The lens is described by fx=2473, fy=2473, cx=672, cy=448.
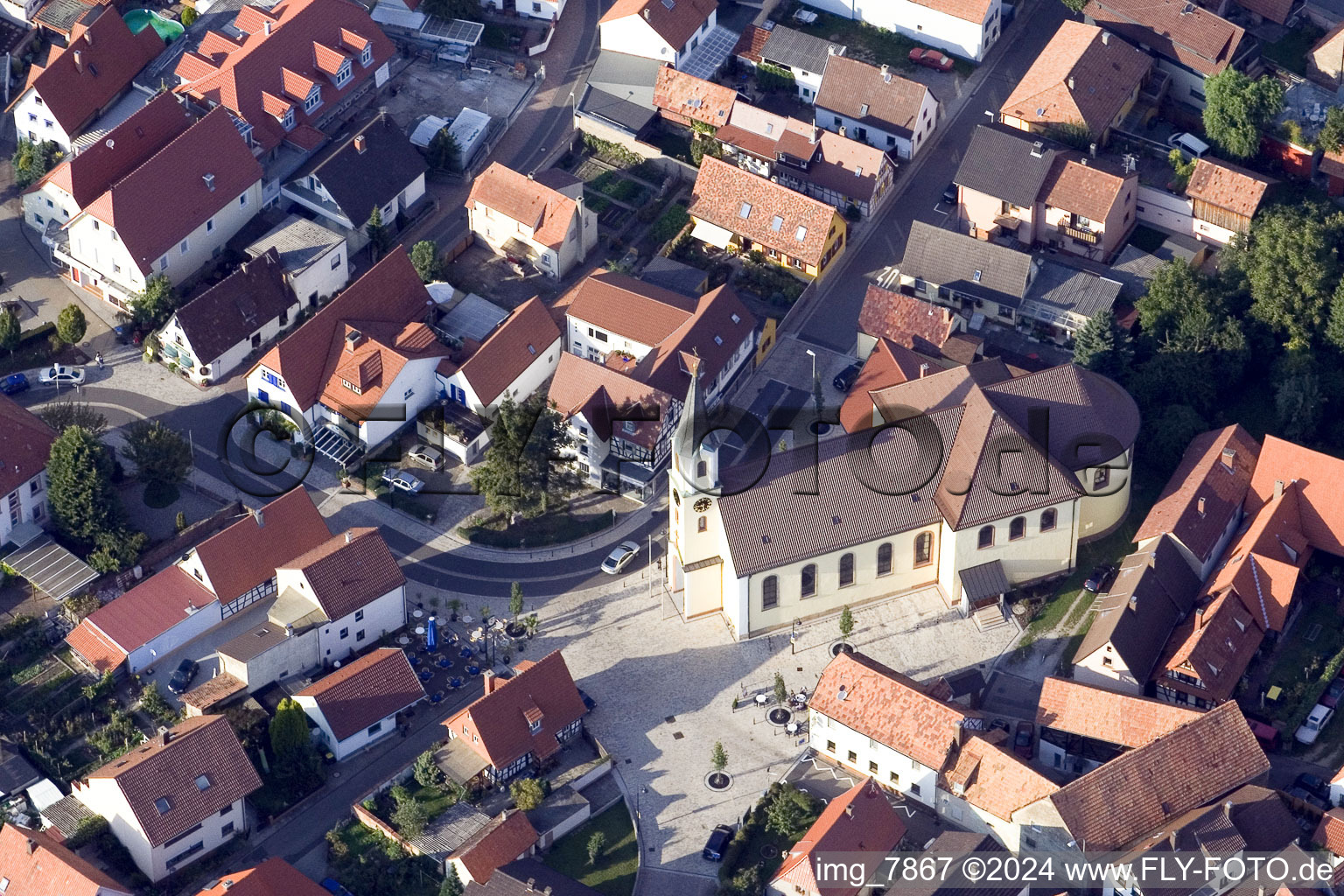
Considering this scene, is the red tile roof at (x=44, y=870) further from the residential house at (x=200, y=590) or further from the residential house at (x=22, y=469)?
the residential house at (x=22, y=469)

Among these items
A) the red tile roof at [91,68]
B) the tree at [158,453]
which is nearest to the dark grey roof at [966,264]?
the tree at [158,453]

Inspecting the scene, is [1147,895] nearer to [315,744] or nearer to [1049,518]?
A: [1049,518]

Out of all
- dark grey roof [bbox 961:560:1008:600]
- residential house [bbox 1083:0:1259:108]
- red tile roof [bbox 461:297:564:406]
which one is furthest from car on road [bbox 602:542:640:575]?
residential house [bbox 1083:0:1259:108]

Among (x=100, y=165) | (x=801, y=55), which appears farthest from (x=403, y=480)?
(x=801, y=55)

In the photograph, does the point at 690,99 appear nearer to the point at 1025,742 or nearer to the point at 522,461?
the point at 522,461

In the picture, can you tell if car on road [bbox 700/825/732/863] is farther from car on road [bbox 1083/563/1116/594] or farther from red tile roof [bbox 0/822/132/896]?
red tile roof [bbox 0/822/132/896]

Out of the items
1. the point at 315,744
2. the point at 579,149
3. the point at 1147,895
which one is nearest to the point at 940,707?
the point at 1147,895
